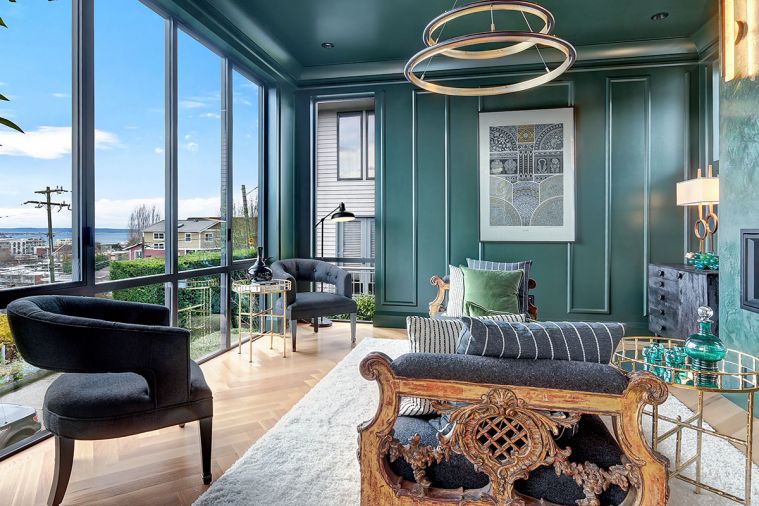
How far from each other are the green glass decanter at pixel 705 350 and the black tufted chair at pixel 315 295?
2949 mm

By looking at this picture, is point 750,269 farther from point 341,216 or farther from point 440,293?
point 341,216

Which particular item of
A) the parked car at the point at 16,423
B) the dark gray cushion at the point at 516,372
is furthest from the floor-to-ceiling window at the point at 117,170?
the dark gray cushion at the point at 516,372

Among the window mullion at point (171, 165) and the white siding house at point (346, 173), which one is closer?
the window mullion at point (171, 165)

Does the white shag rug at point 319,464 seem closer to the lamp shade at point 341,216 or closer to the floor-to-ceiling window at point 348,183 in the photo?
the lamp shade at point 341,216

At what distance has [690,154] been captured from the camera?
178 inches

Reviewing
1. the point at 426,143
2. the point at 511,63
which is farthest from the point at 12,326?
the point at 511,63

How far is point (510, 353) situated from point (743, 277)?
93.0 inches

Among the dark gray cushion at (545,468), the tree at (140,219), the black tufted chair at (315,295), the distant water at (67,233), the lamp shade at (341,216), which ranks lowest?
the dark gray cushion at (545,468)

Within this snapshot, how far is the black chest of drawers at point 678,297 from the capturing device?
3.38 meters

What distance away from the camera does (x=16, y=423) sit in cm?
225

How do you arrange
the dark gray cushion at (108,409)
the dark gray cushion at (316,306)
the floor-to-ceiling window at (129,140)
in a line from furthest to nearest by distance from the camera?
the dark gray cushion at (316,306)
the floor-to-ceiling window at (129,140)
the dark gray cushion at (108,409)

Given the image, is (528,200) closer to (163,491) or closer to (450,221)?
(450,221)

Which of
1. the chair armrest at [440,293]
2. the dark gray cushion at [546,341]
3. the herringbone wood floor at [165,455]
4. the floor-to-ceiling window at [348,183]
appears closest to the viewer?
the dark gray cushion at [546,341]

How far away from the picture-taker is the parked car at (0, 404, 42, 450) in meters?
2.18
